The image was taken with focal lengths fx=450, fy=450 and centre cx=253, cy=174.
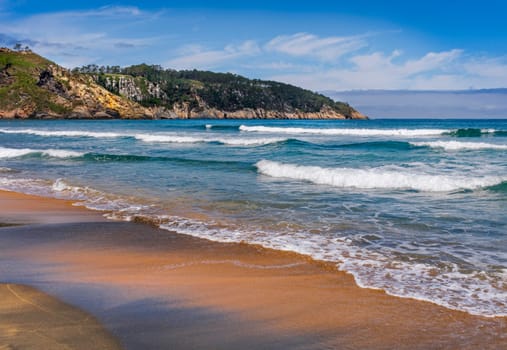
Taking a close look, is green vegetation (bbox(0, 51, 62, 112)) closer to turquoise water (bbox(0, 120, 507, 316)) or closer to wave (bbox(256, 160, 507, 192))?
turquoise water (bbox(0, 120, 507, 316))

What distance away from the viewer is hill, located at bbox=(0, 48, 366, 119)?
115875mm

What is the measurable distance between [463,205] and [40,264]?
8.03 metres

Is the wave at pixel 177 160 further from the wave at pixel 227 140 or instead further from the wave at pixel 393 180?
the wave at pixel 227 140

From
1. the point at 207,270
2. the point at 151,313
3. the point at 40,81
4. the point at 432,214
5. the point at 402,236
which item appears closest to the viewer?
the point at 151,313

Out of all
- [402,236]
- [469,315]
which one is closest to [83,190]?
[402,236]

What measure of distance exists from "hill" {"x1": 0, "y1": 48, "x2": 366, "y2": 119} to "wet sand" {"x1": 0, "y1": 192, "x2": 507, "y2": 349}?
392ft

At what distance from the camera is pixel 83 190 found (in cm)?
1164

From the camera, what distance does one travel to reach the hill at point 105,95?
115875mm

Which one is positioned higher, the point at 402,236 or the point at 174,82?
the point at 174,82

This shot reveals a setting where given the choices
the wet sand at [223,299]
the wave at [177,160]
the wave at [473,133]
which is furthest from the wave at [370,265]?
the wave at [473,133]

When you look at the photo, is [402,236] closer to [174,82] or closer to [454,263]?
[454,263]

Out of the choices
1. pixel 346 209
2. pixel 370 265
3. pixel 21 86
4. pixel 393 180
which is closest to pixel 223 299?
pixel 370 265

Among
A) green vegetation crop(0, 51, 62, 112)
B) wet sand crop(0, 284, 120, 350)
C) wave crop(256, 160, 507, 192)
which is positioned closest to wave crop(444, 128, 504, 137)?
wave crop(256, 160, 507, 192)

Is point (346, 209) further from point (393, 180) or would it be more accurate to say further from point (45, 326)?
point (45, 326)
